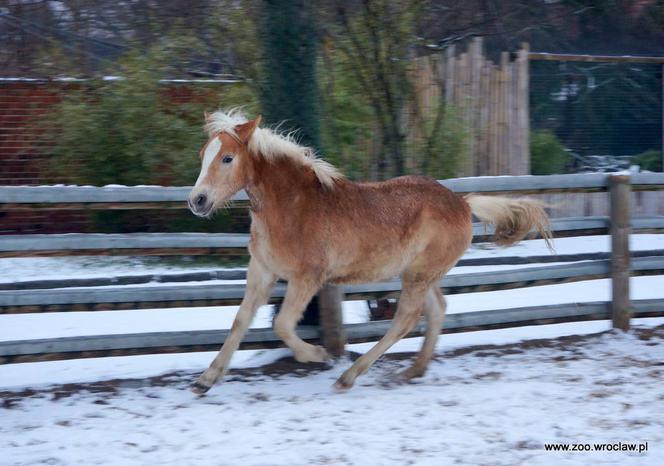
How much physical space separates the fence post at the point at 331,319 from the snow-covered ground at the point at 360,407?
16 cm

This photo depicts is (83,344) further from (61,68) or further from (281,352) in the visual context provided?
(61,68)

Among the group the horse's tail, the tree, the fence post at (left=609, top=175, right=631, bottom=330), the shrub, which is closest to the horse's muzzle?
the tree

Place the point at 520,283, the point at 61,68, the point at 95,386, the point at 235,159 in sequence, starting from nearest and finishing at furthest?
the point at 235,159, the point at 95,386, the point at 520,283, the point at 61,68

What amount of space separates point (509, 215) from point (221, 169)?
228 cm

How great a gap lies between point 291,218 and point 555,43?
33.0 ft

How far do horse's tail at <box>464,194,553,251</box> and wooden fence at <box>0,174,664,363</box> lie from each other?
319 millimetres

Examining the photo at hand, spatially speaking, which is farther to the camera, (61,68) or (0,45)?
(0,45)

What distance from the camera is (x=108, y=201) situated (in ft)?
18.8

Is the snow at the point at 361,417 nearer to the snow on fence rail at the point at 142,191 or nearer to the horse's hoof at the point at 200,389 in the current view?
the horse's hoof at the point at 200,389

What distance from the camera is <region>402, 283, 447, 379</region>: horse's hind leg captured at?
6.02 meters

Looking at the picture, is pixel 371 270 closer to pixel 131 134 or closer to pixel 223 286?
pixel 223 286

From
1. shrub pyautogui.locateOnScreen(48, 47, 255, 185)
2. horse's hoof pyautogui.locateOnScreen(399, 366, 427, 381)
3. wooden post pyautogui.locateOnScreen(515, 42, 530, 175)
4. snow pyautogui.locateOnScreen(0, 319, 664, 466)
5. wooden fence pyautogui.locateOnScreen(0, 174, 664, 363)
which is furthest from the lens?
wooden post pyautogui.locateOnScreen(515, 42, 530, 175)

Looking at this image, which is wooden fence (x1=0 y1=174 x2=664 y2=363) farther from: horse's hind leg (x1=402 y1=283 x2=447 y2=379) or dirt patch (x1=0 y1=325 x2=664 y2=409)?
horse's hind leg (x1=402 y1=283 x2=447 y2=379)

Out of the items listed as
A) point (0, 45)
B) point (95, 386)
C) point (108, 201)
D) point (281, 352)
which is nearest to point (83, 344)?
point (95, 386)
